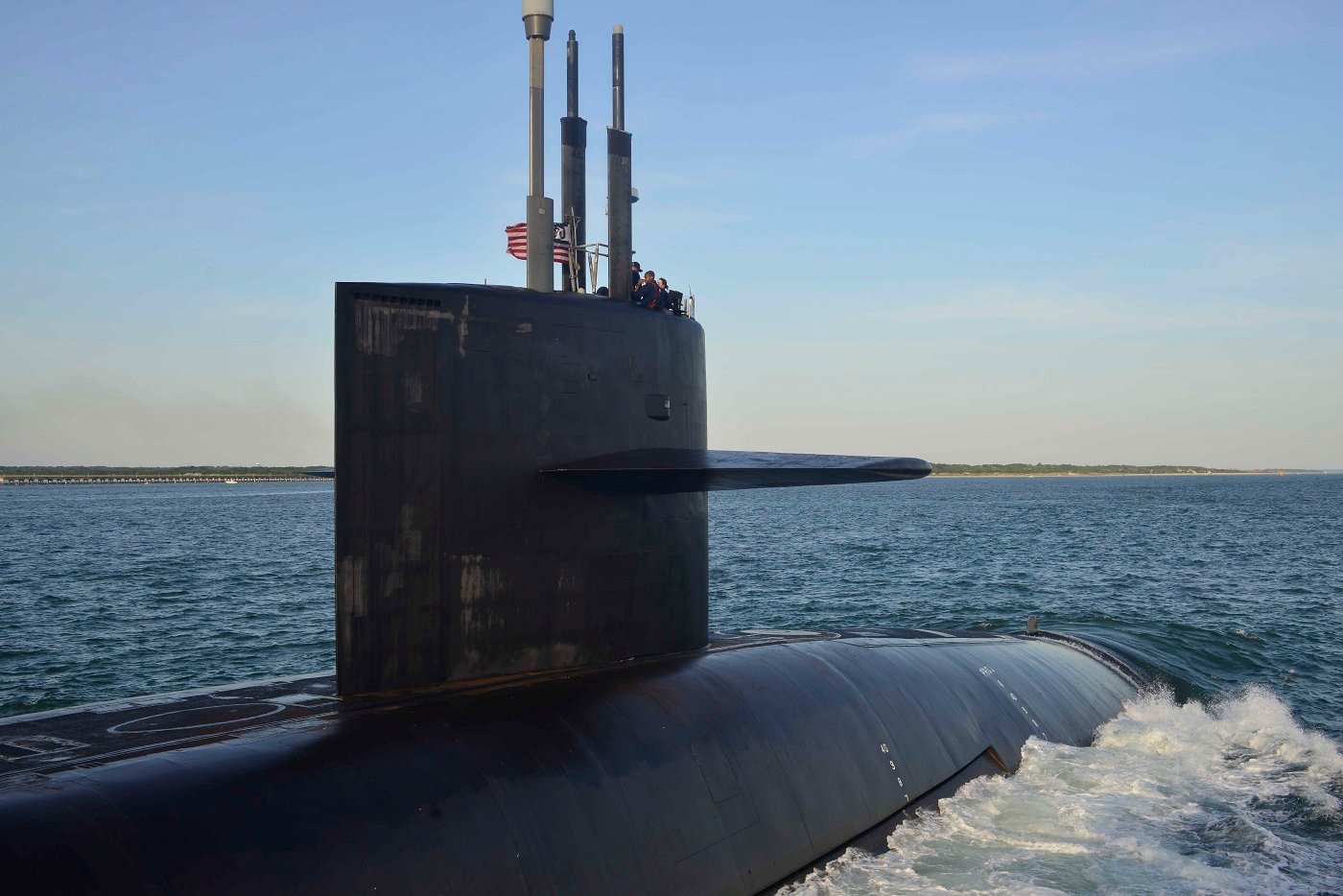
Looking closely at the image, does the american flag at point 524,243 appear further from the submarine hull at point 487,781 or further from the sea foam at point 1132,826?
the sea foam at point 1132,826

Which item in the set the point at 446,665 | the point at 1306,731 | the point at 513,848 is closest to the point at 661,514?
the point at 446,665

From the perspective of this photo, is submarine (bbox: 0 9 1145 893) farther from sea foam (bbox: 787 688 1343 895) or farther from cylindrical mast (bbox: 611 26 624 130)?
sea foam (bbox: 787 688 1343 895)

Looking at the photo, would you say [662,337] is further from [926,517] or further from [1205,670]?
[926,517]

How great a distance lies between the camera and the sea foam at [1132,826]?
334 inches

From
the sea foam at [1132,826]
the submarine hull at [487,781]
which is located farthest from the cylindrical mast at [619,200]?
the sea foam at [1132,826]

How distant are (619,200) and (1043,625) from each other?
17821mm

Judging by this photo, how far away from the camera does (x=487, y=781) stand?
6.35 metres

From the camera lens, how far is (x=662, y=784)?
23.6 ft

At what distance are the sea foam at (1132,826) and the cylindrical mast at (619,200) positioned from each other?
487 centimetres

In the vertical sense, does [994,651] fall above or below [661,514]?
below

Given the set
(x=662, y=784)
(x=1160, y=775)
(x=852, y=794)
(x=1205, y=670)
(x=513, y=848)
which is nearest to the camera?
(x=513, y=848)

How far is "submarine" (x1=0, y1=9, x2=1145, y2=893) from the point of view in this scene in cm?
545

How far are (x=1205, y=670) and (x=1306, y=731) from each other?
4147 millimetres

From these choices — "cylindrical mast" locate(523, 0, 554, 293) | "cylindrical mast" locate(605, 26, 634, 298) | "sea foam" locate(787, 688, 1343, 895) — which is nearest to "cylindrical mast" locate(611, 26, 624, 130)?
"cylindrical mast" locate(605, 26, 634, 298)
